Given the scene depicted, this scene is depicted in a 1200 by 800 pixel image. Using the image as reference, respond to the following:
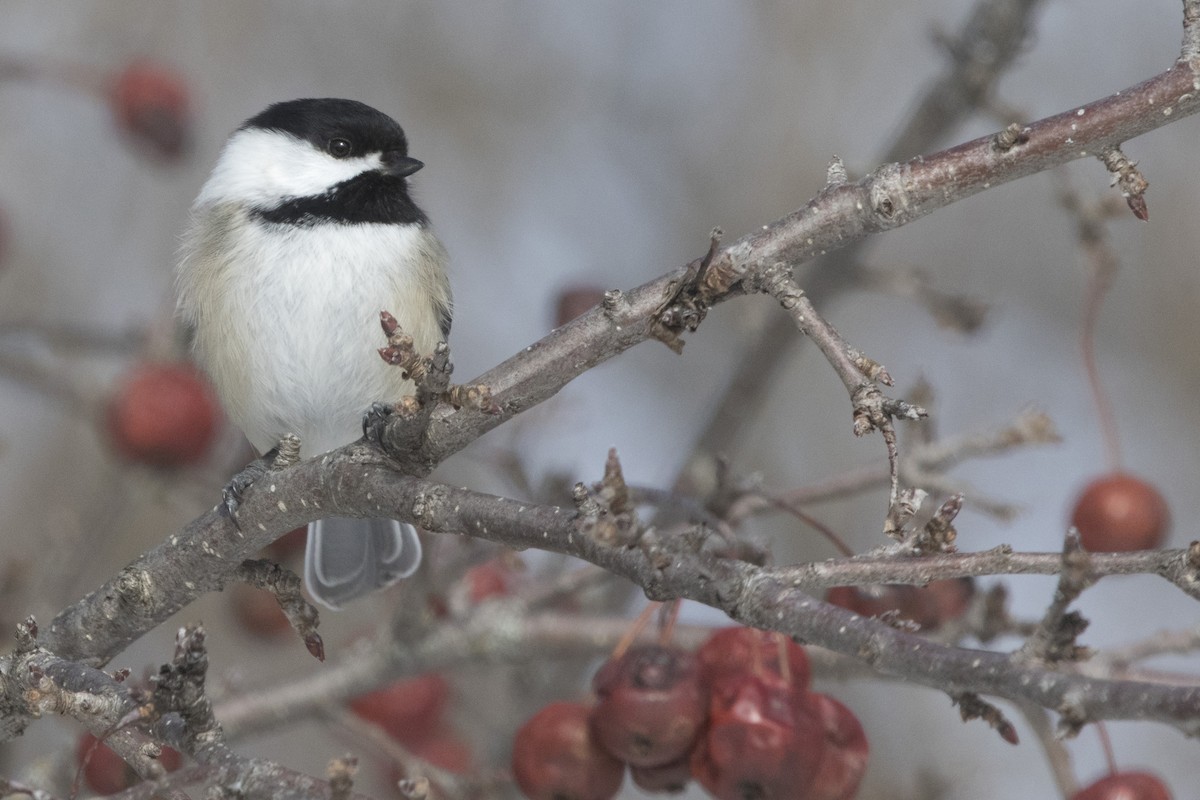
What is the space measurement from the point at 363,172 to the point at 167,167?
93 centimetres

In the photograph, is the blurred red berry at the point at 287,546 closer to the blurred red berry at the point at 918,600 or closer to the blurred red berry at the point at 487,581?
the blurred red berry at the point at 487,581

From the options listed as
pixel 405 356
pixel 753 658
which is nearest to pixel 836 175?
pixel 405 356

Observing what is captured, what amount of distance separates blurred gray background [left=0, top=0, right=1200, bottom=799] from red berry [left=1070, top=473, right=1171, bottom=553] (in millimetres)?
2447

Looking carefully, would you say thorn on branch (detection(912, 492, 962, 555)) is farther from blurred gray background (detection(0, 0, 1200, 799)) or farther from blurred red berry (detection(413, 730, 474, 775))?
blurred gray background (detection(0, 0, 1200, 799))

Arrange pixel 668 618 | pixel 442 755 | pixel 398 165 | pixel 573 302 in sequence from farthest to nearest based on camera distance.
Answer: pixel 442 755, pixel 573 302, pixel 398 165, pixel 668 618

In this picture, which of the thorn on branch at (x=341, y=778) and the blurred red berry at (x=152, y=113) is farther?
the blurred red berry at (x=152, y=113)

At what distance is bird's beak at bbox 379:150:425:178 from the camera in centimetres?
270

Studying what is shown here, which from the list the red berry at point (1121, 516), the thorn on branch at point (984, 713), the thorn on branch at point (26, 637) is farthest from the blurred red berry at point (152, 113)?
the thorn on branch at point (984, 713)

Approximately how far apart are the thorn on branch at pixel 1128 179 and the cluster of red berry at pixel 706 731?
33.9 inches

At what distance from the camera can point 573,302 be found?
2.87 metres

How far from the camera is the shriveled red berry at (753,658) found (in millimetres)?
1894

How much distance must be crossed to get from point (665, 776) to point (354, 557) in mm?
1112

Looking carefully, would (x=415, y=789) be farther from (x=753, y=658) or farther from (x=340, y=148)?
(x=340, y=148)

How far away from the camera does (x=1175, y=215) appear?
5.21 m
